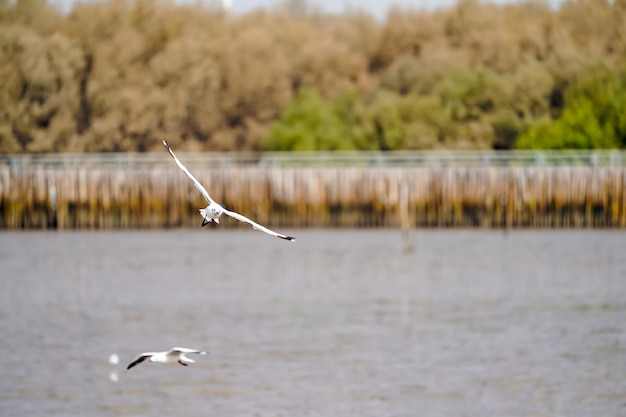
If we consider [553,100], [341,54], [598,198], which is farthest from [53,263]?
[341,54]

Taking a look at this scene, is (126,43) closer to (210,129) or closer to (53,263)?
(210,129)

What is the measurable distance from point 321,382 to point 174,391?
2.46 m

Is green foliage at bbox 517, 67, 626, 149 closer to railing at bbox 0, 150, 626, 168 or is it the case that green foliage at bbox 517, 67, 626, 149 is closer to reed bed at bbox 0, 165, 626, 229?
railing at bbox 0, 150, 626, 168

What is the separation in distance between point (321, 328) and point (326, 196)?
2651 cm

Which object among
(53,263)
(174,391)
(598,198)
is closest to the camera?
(174,391)

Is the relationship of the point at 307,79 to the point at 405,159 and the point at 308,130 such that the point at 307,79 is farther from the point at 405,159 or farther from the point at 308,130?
the point at 405,159

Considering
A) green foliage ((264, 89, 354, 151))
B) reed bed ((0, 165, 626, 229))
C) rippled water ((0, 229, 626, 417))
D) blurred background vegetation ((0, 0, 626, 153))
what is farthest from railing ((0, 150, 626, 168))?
rippled water ((0, 229, 626, 417))

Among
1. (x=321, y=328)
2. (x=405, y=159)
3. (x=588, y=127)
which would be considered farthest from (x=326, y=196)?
(x=321, y=328)

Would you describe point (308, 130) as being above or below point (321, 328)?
above

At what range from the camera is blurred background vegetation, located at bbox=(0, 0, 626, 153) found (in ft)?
235

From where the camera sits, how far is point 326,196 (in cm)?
5947

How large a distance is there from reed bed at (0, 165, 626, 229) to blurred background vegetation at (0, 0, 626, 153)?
5804mm

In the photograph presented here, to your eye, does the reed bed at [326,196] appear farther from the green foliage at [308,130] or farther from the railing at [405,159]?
the green foliage at [308,130]

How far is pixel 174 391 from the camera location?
85.0 feet
